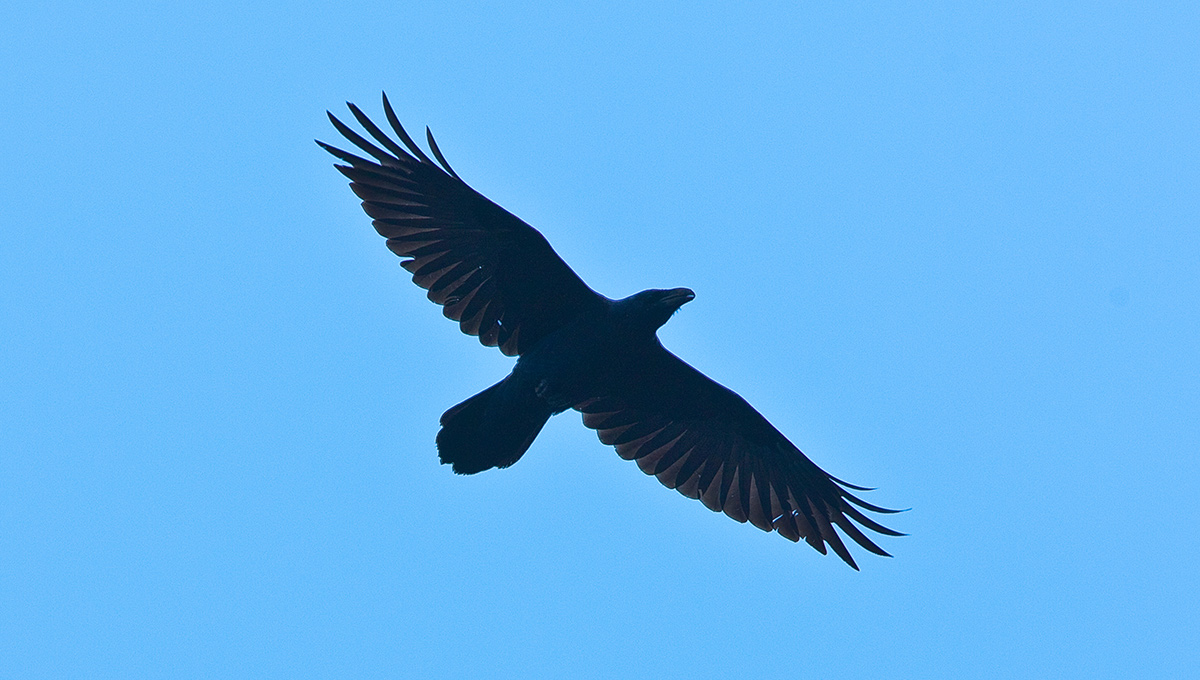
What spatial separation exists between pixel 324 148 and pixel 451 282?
148cm

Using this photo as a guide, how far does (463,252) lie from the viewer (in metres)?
11.4

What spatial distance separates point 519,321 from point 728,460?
2.43 meters

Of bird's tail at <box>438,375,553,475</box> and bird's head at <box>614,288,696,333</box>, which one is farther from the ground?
bird's head at <box>614,288,696,333</box>

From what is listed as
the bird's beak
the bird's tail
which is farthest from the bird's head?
the bird's tail

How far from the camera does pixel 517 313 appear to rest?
11.4 meters

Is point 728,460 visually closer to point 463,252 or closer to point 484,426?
point 484,426

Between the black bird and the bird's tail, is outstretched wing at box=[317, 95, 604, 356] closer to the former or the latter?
the black bird

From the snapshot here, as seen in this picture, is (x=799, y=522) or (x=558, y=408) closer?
(x=558, y=408)

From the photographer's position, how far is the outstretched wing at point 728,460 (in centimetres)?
1213

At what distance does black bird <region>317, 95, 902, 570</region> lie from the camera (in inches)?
434

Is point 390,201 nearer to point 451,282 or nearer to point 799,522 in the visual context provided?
point 451,282

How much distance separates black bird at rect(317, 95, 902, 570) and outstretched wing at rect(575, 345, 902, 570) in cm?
2

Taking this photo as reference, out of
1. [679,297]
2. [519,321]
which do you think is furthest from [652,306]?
[519,321]

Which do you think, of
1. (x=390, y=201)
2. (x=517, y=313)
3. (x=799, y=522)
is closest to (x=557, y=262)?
(x=517, y=313)
